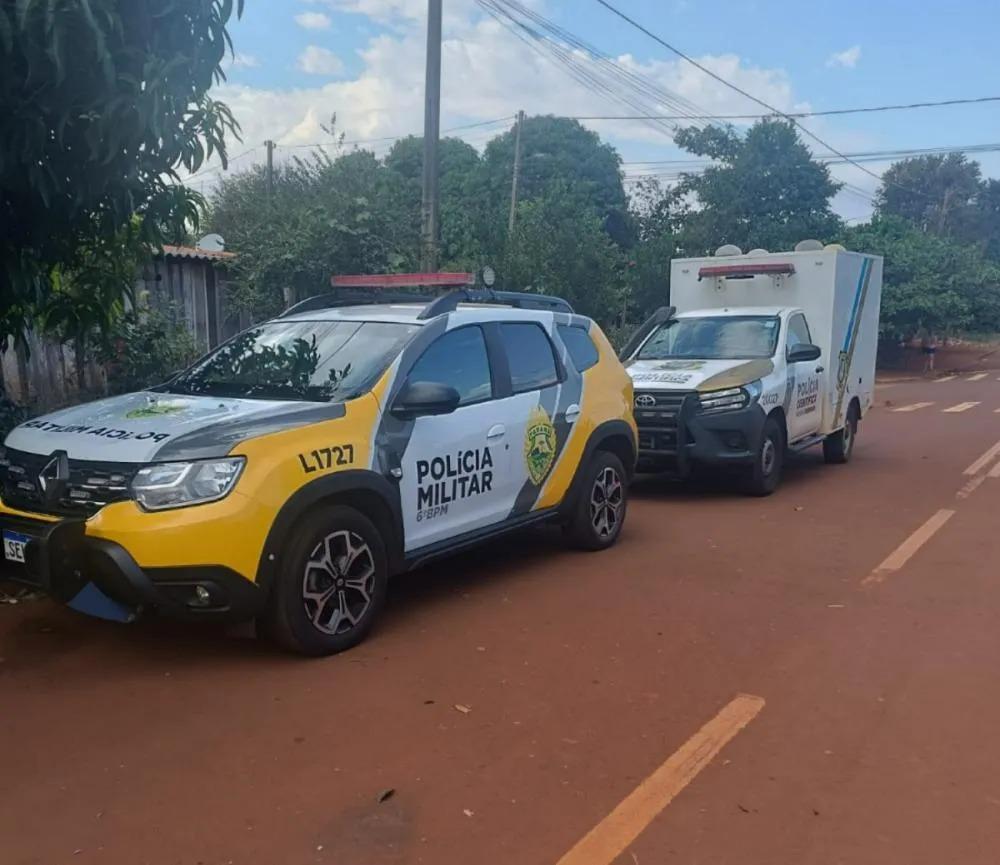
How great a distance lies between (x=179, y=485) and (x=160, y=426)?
45cm

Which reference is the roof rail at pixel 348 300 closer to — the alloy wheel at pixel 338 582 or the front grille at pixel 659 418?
the alloy wheel at pixel 338 582

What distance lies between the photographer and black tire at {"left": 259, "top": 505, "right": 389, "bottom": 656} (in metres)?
4.73

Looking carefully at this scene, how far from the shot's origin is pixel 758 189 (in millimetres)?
28000

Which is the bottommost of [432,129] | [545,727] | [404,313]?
[545,727]

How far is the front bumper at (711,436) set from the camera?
370 inches

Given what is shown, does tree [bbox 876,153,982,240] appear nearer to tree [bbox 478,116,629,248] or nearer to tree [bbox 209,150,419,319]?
tree [bbox 478,116,629,248]

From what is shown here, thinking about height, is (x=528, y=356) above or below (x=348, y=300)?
below

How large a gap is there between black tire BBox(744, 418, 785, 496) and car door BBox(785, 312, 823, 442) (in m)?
0.36

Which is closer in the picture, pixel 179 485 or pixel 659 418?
pixel 179 485

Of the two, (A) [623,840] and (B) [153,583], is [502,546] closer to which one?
(B) [153,583]

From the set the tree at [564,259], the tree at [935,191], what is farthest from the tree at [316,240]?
the tree at [935,191]

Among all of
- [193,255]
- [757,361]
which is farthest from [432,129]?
[757,361]

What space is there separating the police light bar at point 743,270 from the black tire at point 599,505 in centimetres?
489

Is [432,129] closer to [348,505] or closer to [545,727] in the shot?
[348,505]
